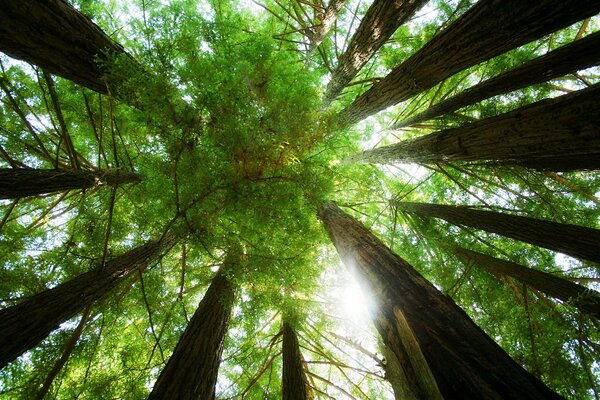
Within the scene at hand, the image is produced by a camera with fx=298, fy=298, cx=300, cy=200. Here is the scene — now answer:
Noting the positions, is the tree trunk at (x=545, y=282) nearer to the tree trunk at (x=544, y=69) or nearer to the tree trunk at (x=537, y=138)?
the tree trunk at (x=537, y=138)

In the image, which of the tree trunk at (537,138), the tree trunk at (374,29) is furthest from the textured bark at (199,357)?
the tree trunk at (374,29)

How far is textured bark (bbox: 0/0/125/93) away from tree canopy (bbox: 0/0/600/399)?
0.12 m

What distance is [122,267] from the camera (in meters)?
3.67

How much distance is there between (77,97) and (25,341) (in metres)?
2.92

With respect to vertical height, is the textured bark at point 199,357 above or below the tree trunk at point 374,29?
below

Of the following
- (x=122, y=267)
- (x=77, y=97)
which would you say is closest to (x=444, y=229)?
(x=122, y=267)

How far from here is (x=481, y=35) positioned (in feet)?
8.66

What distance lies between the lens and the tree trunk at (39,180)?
3229mm

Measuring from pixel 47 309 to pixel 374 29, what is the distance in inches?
190

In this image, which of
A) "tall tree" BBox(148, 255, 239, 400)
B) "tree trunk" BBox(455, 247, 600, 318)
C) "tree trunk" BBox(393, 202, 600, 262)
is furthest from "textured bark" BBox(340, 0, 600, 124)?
"tall tree" BBox(148, 255, 239, 400)

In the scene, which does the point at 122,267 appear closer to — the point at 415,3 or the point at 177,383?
the point at 177,383

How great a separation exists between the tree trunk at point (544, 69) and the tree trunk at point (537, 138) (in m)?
0.50

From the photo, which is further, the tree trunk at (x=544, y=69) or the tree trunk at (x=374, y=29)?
the tree trunk at (x=374, y=29)

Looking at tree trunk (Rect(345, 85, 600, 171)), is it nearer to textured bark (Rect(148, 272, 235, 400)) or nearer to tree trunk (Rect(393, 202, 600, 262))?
tree trunk (Rect(393, 202, 600, 262))
